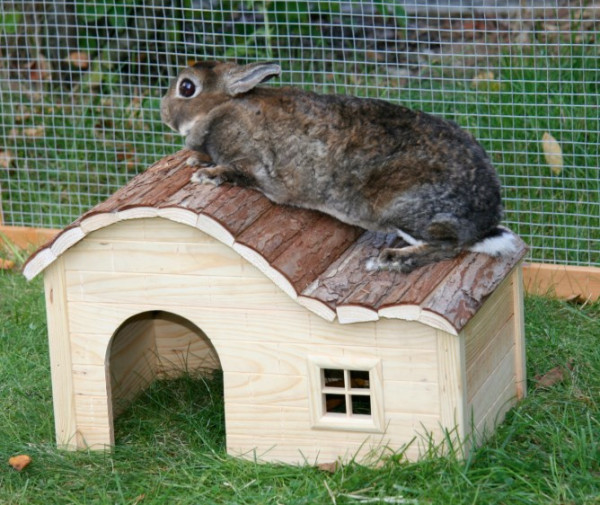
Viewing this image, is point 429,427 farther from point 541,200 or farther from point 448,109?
point 448,109

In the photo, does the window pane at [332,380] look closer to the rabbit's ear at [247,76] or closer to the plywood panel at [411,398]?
the plywood panel at [411,398]

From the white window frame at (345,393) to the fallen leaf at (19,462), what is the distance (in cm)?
90

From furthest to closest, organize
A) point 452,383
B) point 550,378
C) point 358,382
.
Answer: point 550,378 < point 358,382 < point 452,383

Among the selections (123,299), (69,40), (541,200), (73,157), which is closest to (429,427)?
(123,299)

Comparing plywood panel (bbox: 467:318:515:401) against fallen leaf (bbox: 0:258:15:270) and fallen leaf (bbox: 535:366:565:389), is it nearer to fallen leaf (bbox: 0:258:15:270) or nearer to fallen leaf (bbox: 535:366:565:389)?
fallen leaf (bbox: 535:366:565:389)

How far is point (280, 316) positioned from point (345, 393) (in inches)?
11.9

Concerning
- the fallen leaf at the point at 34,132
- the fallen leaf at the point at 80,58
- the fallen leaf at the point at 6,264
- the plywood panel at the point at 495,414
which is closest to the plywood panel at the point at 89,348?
the plywood panel at the point at 495,414

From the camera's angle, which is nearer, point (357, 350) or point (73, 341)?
point (357, 350)

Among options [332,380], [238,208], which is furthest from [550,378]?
[238,208]

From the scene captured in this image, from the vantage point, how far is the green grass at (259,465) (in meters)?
3.54

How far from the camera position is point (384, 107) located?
4.00 meters

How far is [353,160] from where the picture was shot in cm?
387

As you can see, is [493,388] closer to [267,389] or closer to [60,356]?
[267,389]

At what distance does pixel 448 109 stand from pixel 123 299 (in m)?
2.54
